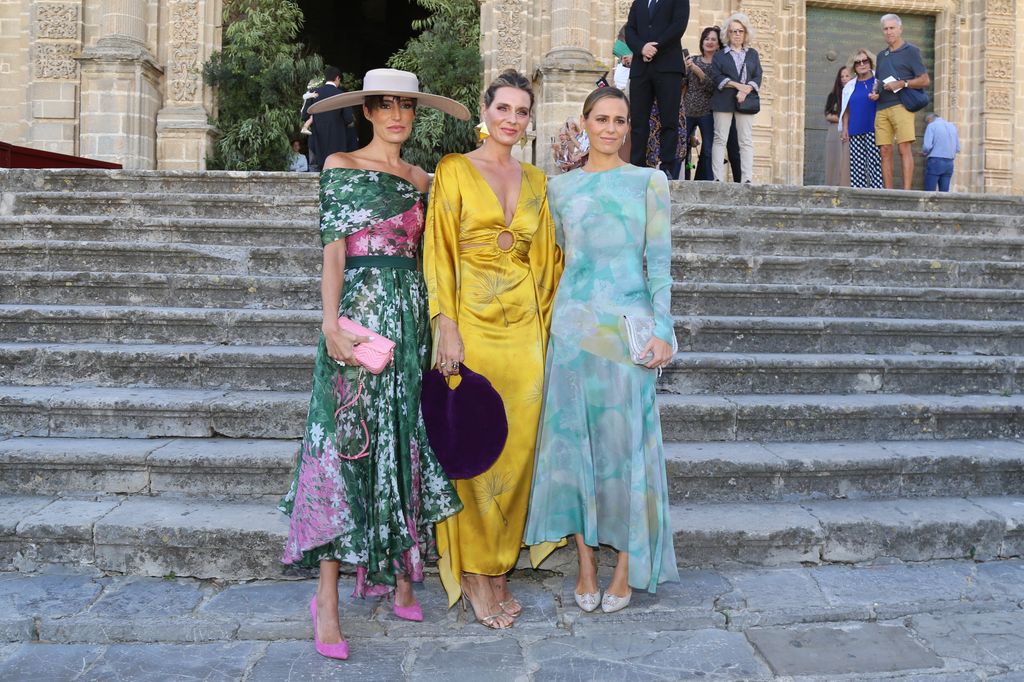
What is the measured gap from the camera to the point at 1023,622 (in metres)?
3.37

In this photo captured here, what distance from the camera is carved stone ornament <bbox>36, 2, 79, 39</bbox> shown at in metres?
12.9

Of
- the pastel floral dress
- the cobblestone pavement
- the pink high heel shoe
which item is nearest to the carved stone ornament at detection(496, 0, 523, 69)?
the pastel floral dress

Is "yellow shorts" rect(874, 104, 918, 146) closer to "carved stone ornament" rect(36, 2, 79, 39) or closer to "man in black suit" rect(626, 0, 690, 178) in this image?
"man in black suit" rect(626, 0, 690, 178)

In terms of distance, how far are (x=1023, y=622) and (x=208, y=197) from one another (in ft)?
20.3

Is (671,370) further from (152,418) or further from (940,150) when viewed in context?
(940,150)

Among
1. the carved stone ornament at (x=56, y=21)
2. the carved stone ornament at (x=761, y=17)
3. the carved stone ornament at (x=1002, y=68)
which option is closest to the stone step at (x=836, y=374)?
the carved stone ornament at (x=761, y=17)

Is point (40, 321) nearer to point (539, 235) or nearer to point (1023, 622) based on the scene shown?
point (539, 235)

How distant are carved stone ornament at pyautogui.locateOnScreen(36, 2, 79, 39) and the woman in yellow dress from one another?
40.6ft

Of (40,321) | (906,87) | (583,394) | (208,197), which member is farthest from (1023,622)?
(906,87)

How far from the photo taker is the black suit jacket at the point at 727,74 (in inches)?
334

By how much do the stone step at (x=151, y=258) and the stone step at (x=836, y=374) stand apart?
4.41ft

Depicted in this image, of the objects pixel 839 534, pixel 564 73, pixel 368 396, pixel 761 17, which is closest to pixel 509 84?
pixel 368 396

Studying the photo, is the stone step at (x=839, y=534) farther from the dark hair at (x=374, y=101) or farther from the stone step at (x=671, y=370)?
the dark hair at (x=374, y=101)

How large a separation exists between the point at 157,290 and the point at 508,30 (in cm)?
903
